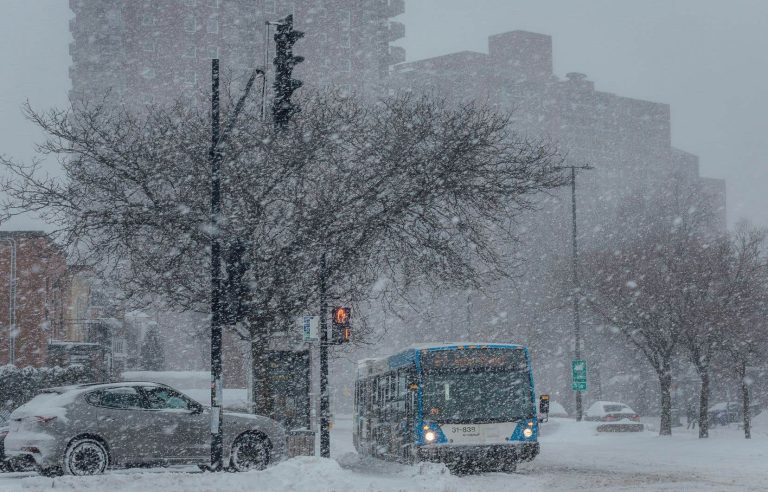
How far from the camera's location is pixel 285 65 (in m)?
13.7

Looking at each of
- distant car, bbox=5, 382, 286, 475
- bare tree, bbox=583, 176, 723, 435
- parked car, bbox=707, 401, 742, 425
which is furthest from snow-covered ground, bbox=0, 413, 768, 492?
parked car, bbox=707, 401, 742, 425

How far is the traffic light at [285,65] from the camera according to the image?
1352 centimetres

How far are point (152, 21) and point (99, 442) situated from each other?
298 ft

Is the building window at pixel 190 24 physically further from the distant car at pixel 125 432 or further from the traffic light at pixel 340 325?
the distant car at pixel 125 432

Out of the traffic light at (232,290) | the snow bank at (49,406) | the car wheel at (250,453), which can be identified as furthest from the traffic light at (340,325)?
the snow bank at (49,406)

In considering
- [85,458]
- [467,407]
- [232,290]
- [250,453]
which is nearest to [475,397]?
[467,407]

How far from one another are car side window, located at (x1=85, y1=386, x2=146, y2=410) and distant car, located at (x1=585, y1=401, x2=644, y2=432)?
26.6 metres

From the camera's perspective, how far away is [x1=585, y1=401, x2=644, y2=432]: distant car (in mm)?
41200

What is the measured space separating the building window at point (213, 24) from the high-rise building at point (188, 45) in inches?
3.9

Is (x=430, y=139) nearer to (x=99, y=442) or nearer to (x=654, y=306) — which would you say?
(x=99, y=442)

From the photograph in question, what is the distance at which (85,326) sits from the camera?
4819 cm

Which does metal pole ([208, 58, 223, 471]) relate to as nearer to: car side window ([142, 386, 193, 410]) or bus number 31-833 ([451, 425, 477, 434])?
car side window ([142, 386, 193, 410])

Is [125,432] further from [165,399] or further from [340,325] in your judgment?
[340,325]

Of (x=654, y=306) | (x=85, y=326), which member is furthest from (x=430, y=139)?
(x=85, y=326)
